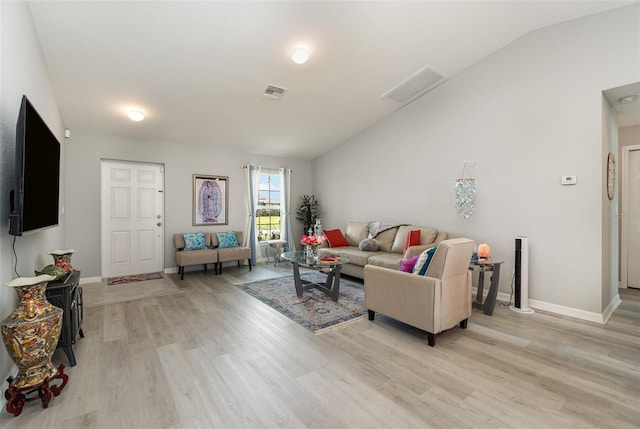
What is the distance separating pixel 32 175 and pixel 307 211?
507 centimetres

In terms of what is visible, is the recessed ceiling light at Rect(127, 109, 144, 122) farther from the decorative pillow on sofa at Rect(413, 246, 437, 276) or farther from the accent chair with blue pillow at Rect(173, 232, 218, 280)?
the decorative pillow on sofa at Rect(413, 246, 437, 276)

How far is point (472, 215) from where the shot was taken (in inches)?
157

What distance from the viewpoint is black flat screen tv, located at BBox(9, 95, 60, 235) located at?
1727 mm

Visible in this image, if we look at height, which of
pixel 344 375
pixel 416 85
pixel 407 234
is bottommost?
pixel 344 375

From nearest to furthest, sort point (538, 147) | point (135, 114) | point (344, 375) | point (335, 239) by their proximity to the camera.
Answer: point (344, 375) < point (538, 147) < point (135, 114) < point (335, 239)

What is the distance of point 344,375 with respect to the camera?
6.71ft

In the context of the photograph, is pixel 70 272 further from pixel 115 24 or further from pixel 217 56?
pixel 217 56

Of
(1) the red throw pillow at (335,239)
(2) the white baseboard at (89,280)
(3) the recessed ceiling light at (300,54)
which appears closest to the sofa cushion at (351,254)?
(1) the red throw pillow at (335,239)

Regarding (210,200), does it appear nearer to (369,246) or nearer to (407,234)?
(369,246)

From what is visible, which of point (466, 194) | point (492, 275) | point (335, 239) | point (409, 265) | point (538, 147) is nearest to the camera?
point (409, 265)

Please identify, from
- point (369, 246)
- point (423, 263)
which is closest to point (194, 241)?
point (369, 246)

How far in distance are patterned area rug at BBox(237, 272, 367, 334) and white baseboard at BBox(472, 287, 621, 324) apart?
1.95 meters

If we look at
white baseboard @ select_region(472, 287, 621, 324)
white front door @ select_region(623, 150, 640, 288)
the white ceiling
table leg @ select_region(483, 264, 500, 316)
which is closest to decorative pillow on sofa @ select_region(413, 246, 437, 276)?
table leg @ select_region(483, 264, 500, 316)

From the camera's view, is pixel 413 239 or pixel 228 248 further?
pixel 228 248
